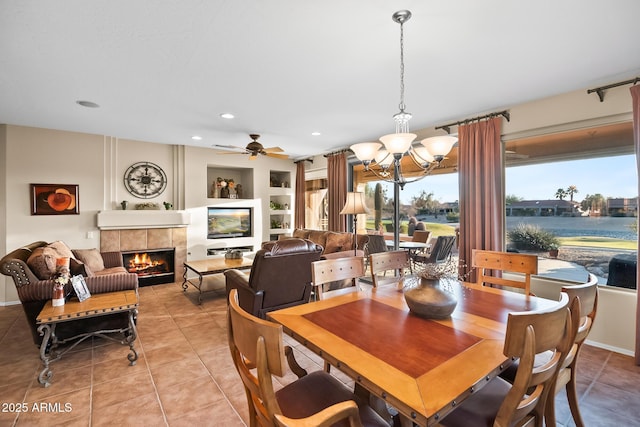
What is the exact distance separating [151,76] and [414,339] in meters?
3.14

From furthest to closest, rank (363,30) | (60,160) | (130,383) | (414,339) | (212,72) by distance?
(60,160) < (212,72) < (130,383) < (363,30) < (414,339)

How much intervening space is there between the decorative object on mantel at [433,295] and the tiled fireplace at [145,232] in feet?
17.2

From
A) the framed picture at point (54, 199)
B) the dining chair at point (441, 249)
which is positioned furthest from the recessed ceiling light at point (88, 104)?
the dining chair at point (441, 249)

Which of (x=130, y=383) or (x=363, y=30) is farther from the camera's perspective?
(x=130, y=383)

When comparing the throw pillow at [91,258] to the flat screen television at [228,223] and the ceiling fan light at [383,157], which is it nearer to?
the flat screen television at [228,223]

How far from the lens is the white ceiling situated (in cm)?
191

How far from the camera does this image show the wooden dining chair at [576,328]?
129 cm

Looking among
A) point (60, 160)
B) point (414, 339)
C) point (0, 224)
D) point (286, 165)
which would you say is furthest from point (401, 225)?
point (0, 224)

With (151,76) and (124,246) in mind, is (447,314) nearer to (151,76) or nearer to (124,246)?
(151,76)

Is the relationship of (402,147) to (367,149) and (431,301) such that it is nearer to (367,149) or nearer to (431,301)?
(367,149)

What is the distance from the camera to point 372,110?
385cm

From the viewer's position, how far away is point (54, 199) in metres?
4.80

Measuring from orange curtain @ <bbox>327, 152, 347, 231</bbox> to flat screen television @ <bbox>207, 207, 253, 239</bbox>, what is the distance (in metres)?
2.02

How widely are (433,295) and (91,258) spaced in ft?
15.4
